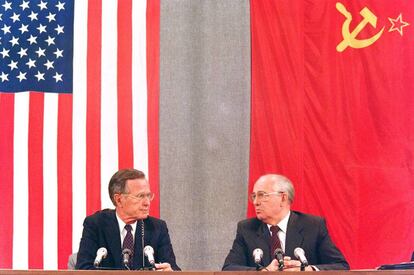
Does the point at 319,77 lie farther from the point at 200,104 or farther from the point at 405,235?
the point at 405,235

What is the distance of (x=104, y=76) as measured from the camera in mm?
5922

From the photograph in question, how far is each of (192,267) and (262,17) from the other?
211 centimetres

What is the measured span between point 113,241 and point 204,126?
1879mm

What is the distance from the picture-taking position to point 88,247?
4363 mm

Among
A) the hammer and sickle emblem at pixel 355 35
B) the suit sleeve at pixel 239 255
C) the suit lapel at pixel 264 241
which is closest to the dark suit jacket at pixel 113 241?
the suit sleeve at pixel 239 255

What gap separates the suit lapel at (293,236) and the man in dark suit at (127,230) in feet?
2.26

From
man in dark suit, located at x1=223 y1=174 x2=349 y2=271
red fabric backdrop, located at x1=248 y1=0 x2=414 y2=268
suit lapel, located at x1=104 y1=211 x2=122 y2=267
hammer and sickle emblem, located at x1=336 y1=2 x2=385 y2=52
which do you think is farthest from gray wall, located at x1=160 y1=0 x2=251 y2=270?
suit lapel, located at x1=104 y1=211 x2=122 y2=267

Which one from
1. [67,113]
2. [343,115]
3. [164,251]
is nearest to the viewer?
[164,251]

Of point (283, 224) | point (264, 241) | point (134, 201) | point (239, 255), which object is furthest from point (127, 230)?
point (283, 224)

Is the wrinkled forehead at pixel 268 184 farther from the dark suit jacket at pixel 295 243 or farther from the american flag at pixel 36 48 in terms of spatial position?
the american flag at pixel 36 48

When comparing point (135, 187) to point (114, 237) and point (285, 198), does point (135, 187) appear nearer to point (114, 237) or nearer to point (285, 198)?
point (114, 237)

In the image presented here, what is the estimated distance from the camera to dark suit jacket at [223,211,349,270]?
4402mm

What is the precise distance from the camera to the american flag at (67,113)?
576cm

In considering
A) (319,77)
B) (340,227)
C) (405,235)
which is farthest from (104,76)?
(405,235)
